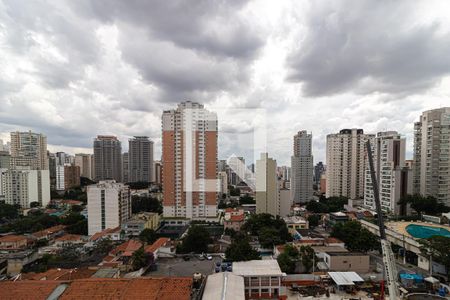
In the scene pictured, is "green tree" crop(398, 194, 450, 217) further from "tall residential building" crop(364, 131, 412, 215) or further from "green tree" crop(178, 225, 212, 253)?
"green tree" crop(178, 225, 212, 253)

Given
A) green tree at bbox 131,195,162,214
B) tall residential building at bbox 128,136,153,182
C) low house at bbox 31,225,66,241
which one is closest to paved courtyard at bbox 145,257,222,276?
low house at bbox 31,225,66,241

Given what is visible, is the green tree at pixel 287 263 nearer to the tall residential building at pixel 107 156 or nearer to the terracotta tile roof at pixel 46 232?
the terracotta tile roof at pixel 46 232

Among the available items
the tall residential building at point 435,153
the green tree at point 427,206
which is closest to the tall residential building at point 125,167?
the green tree at point 427,206

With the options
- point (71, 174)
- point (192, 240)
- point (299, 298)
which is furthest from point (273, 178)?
point (71, 174)

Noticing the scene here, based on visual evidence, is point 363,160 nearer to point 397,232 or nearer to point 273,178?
point 273,178

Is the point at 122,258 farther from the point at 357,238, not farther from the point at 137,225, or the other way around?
the point at 357,238

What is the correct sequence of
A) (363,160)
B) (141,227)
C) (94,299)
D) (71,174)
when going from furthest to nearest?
1. (71,174)
2. (363,160)
3. (141,227)
4. (94,299)
